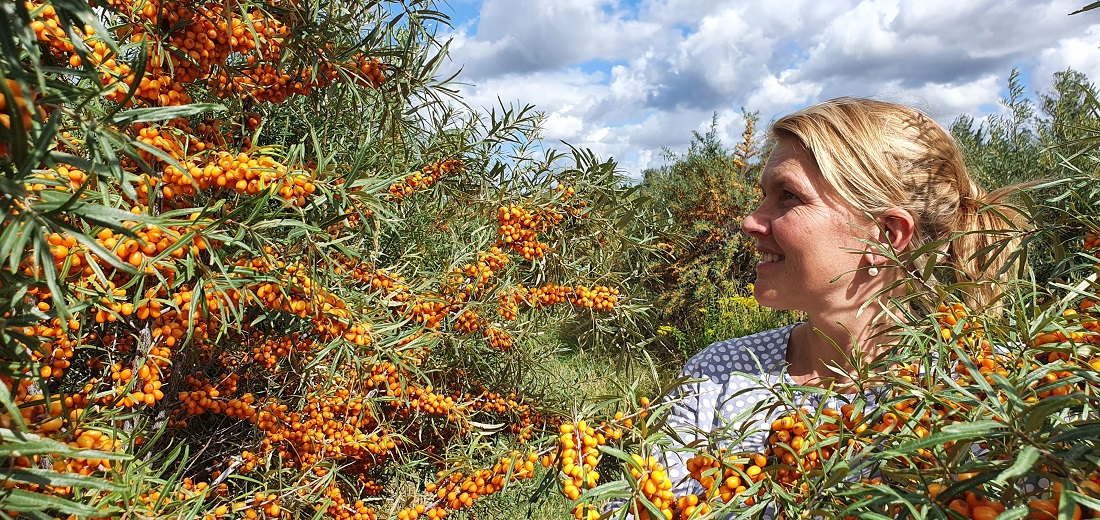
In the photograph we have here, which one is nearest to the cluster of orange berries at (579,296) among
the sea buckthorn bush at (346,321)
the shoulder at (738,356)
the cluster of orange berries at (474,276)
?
the sea buckthorn bush at (346,321)

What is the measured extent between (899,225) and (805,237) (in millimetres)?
237

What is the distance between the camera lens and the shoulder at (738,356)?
183 centimetres

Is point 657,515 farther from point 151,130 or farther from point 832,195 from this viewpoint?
point 832,195

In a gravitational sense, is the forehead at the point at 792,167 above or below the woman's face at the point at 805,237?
above

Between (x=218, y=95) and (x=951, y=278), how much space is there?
180 centimetres

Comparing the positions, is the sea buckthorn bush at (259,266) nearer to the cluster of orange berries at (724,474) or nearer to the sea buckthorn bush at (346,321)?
the sea buckthorn bush at (346,321)

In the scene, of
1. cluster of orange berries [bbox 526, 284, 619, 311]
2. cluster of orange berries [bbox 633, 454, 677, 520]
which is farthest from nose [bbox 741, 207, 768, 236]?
cluster of orange berries [bbox 633, 454, 677, 520]

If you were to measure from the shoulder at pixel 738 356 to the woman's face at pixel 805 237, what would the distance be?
0.91 feet

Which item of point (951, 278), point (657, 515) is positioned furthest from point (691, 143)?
point (657, 515)

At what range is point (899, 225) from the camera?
1.52 metres

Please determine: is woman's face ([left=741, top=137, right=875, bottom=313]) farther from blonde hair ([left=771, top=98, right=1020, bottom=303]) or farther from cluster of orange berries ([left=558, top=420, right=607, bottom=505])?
cluster of orange berries ([left=558, top=420, right=607, bottom=505])

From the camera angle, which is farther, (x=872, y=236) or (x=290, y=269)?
(x=872, y=236)

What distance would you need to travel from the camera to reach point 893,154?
5.11 feet

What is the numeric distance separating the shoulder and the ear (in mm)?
480
